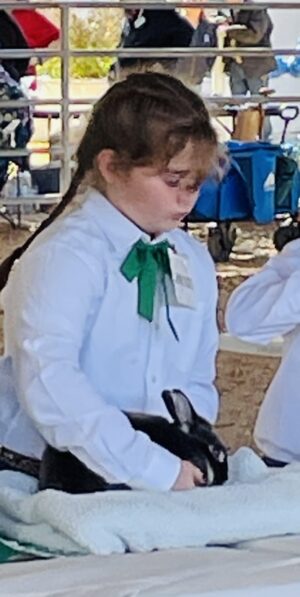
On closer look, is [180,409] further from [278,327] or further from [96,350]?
[278,327]

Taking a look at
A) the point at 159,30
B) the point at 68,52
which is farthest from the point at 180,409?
the point at 159,30

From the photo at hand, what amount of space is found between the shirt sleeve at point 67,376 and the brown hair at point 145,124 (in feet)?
0.44

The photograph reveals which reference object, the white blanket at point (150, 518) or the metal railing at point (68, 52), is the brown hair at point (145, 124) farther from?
the metal railing at point (68, 52)

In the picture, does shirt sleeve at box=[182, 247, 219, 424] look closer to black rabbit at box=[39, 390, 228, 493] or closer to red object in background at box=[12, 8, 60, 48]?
black rabbit at box=[39, 390, 228, 493]

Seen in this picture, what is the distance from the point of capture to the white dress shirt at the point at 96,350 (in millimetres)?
1207

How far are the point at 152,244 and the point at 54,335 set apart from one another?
18 centimetres

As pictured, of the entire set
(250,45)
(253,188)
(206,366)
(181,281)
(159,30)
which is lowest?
(253,188)

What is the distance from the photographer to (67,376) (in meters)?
1.23

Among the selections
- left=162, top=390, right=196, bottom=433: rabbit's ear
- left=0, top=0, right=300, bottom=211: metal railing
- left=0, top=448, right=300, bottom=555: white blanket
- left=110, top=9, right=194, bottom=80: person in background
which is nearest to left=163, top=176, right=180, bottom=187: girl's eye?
left=162, top=390, right=196, bottom=433: rabbit's ear

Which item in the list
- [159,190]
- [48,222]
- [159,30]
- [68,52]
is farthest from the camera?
[159,30]

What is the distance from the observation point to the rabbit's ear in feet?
4.28

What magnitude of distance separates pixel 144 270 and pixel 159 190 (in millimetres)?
89

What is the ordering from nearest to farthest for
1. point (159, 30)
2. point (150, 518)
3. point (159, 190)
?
point (150, 518) < point (159, 190) < point (159, 30)

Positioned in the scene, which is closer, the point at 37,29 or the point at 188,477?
the point at 188,477
